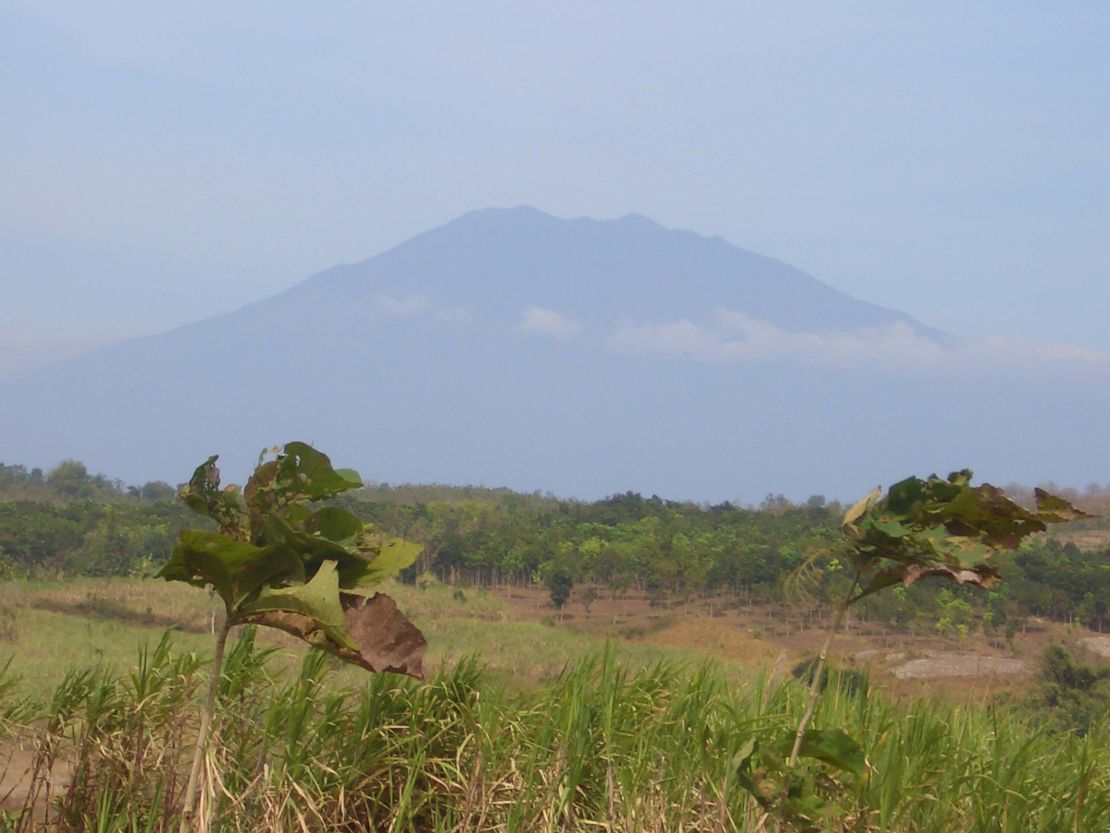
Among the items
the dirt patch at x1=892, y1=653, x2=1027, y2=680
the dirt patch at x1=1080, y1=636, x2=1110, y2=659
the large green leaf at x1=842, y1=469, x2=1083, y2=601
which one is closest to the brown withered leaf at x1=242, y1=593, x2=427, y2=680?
the large green leaf at x1=842, y1=469, x2=1083, y2=601

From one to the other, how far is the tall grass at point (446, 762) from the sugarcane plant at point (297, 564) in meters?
1.02

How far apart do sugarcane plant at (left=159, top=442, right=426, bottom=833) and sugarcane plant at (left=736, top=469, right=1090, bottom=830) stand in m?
0.88

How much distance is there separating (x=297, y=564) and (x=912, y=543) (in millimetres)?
1354

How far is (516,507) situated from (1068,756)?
3364cm

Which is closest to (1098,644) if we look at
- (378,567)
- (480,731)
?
(480,731)

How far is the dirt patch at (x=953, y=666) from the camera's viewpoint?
12938mm

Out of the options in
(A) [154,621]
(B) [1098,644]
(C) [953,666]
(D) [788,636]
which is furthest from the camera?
(D) [788,636]

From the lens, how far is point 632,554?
80.0ft

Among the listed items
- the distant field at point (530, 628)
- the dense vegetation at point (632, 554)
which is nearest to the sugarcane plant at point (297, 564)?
the distant field at point (530, 628)

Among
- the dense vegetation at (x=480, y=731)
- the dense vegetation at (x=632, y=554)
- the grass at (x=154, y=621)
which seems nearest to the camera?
the dense vegetation at (x=480, y=731)

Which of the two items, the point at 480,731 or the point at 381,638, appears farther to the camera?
the point at 480,731

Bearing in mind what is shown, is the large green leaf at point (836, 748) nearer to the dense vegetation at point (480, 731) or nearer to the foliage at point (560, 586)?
the dense vegetation at point (480, 731)

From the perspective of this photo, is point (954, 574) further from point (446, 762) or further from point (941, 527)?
point (446, 762)

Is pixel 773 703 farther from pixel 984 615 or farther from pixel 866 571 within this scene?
pixel 984 615
